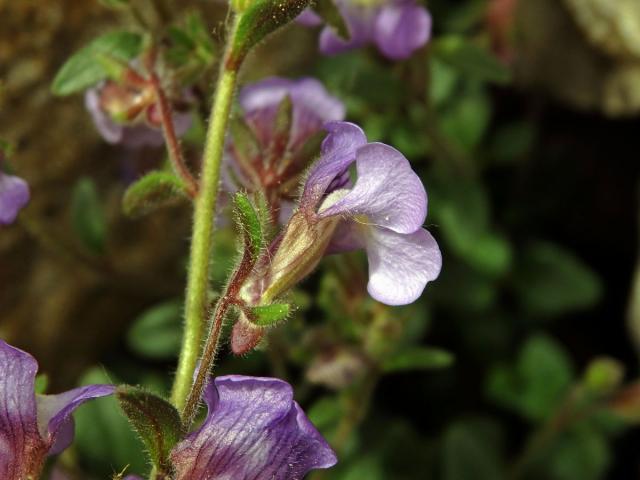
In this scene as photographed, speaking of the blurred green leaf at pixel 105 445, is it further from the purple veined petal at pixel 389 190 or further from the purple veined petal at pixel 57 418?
the purple veined petal at pixel 389 190

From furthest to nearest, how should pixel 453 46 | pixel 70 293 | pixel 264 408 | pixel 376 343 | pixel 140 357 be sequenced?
pixel 140 357 → pixel 70 293 → pixel 453 46 → pixel 376 343 → pixel 264 408

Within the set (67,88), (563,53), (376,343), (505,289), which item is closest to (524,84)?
(563,53)

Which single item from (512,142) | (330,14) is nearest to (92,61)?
(330,14)

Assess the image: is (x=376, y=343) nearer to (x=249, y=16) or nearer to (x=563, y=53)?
(x=249, y=16)

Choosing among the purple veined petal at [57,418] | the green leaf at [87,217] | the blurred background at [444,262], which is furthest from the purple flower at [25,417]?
the green leaf at [87,217]

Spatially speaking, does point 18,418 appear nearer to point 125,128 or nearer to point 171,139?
point 171,139

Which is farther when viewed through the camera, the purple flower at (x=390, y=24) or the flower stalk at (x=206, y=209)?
the purple flower at (x=390, y=24)
